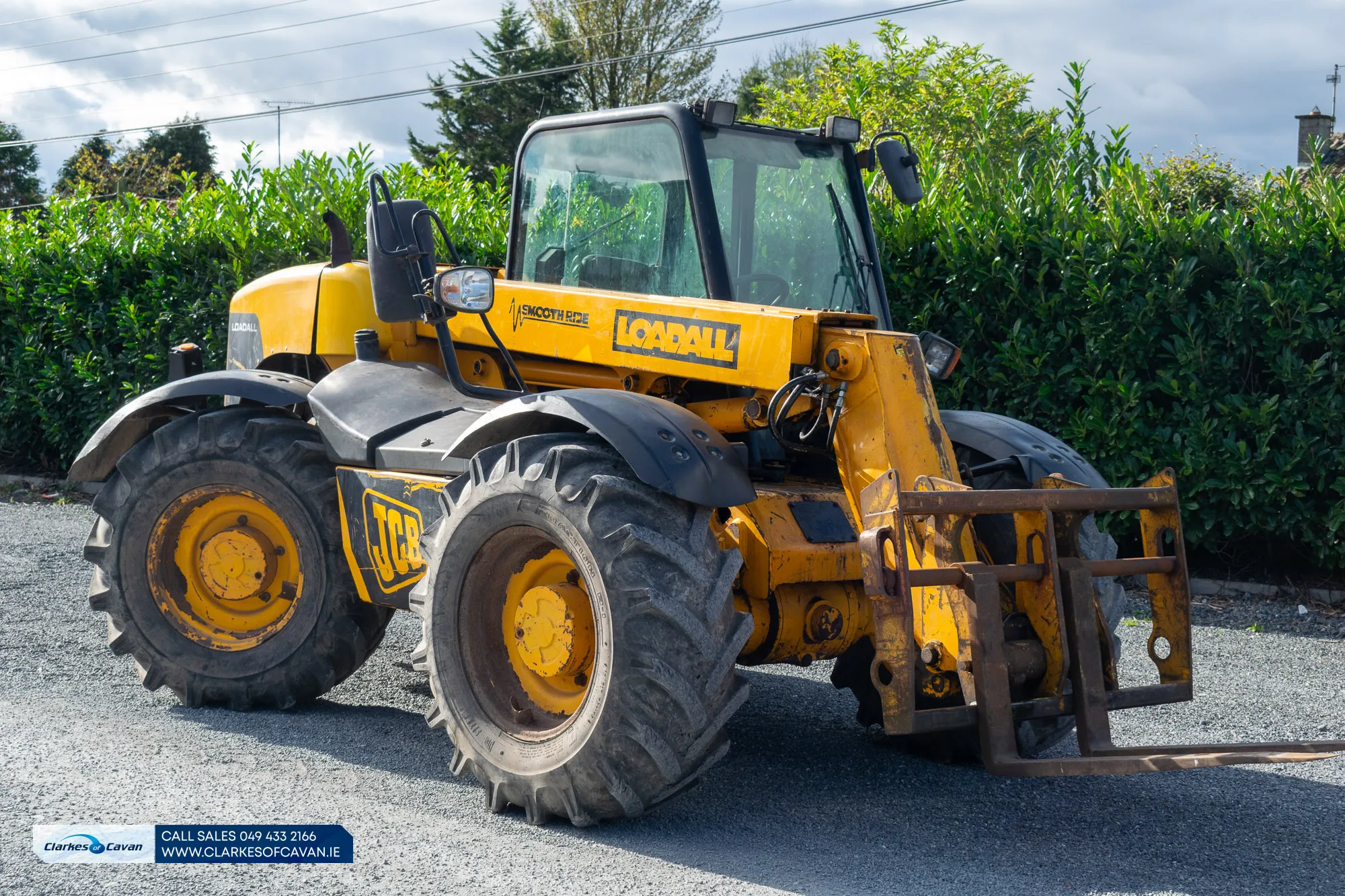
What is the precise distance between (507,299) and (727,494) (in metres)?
1.75

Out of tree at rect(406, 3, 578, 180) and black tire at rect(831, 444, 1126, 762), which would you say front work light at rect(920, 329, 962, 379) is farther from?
tree at rect(406, 3, 578, 180)

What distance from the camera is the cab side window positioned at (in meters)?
4.86

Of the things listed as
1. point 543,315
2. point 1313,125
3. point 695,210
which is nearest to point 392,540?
point 543,315

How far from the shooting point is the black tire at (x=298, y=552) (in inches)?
213

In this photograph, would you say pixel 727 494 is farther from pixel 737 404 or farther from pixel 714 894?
pixel 714 894

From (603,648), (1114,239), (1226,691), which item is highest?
(1114,239)

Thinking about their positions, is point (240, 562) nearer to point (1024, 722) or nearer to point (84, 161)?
point (1024, 722)

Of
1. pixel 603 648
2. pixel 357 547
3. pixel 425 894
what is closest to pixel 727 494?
pixel 603 648

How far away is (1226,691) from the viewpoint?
6371mm

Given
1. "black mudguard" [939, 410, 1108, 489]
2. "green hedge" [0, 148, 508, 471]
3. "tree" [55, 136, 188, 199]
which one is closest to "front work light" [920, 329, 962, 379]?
"black mudguard" [939, 410, 1108, 489]

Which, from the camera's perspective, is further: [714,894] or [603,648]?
[603,648]

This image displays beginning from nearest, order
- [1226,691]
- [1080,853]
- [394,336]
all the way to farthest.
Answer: [1080,853] < [394,336] < [1226,691]

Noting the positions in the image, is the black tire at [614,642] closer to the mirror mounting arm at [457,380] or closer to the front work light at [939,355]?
the mirror mounting arm at [457,380]

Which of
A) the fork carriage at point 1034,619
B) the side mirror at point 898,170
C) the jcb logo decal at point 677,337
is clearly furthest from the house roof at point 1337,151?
the jcb logo decal at point 677,337
